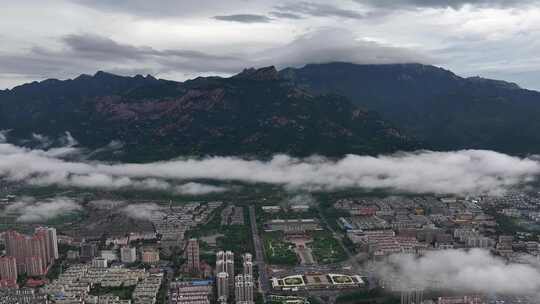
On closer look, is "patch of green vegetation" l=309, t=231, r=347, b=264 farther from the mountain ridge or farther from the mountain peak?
→ the mountain peak

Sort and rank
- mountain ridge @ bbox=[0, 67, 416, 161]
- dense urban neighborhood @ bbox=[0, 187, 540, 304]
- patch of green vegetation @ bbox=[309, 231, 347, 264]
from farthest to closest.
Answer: mountain ridge @ bbox=[0, 67, 416, 161] < patch of green vegetation @ bbox=[309, 231, 347, 264] < dense urban neighborhood @ bbox=[0, 187, 540, 304]

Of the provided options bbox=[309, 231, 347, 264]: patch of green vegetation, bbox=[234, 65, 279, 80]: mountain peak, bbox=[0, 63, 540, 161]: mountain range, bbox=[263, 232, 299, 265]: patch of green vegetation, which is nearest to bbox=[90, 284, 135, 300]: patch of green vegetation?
bbox=[263, 232, 299, 265]: patch of green vegetation

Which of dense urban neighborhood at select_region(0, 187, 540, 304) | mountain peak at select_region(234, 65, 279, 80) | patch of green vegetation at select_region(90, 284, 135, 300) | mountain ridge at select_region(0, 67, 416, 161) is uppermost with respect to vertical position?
mountain peak at select_region(234, 65, 279, 80)

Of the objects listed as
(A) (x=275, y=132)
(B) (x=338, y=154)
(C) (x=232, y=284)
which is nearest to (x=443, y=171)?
(B) (x=338, y=154)

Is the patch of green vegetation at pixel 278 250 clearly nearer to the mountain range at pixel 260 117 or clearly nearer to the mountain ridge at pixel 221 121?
the mountain ridge at pixel 221 121

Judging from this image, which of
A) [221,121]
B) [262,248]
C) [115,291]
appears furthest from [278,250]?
[221,121]

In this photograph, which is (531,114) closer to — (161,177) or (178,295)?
(161,177)

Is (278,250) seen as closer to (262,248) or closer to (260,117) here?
(262,248)
